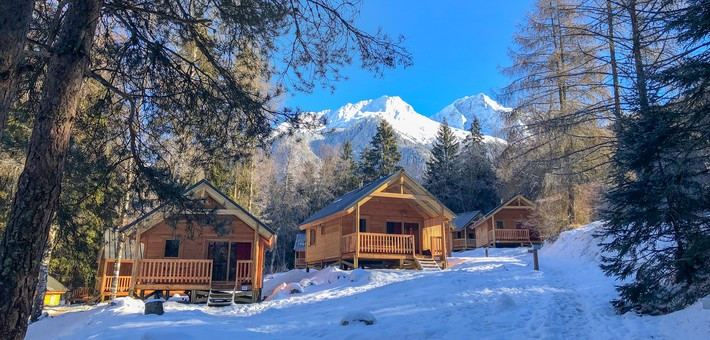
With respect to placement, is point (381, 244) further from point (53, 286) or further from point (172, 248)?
point (53, 286)

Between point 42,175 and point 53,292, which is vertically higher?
point 42,175

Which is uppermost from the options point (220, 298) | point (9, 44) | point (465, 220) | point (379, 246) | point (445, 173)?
point (445, 173)

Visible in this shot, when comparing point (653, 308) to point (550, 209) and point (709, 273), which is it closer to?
point (709, 273)

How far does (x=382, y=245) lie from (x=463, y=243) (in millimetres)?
24428

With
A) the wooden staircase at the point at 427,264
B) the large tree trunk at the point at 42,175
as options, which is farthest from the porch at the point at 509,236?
the large tree trunk at the point at 42,175

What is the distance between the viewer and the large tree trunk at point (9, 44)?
11.5 feet

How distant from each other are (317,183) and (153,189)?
4057 centimetres

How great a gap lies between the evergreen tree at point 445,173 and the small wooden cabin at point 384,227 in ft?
98.2

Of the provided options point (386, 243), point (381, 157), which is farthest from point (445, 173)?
point (386, 243)

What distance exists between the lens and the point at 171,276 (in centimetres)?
1741

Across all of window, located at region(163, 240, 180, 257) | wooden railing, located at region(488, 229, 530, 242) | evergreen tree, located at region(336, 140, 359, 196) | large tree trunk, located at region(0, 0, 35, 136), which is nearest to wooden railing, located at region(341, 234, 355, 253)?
window, located at region(163, 240, 180, 257)

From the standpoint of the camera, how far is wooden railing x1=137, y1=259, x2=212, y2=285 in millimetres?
17359

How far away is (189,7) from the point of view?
7066 mm

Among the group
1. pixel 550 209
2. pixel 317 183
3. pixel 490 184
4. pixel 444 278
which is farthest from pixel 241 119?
pixel 490 184
